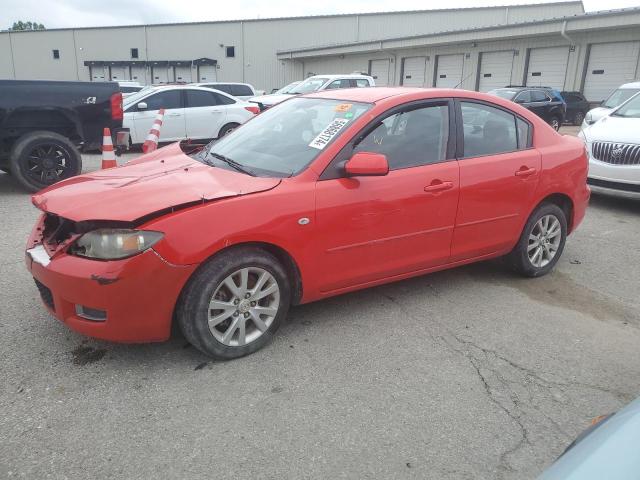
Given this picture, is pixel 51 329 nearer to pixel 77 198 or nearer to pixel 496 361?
pixel 77 198

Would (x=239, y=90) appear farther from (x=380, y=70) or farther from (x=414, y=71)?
(x=380, y=70)

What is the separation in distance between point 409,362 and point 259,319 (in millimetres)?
947

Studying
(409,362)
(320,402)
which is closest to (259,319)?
(320,402)

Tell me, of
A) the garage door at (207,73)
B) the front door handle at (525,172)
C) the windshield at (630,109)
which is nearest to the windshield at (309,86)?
the windshield at (630,109)

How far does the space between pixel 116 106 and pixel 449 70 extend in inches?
938

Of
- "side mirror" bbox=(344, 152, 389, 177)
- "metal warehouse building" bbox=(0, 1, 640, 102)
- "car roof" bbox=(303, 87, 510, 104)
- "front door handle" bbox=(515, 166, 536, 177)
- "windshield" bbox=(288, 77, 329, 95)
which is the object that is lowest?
"front door handle" bbox=(515, 166, 536, 177)

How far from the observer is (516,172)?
4160 mm

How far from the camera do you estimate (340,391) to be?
2887 mm

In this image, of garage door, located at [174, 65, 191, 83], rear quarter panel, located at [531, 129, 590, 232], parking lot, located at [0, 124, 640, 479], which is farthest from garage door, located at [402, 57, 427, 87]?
parking lot, located at [0, 124, 640, 479]

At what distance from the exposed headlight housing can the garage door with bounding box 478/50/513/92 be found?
25.9m

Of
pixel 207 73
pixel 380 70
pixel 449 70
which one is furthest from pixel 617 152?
pixel 207 73

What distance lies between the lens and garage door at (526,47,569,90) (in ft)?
76.9

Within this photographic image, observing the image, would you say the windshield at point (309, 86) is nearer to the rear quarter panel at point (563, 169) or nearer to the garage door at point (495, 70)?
the rear quarter panel at point (563, 169)

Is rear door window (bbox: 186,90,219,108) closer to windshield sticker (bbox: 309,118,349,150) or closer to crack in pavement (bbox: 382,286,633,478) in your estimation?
windshield sticker (bbox: 309,118,349,150)
